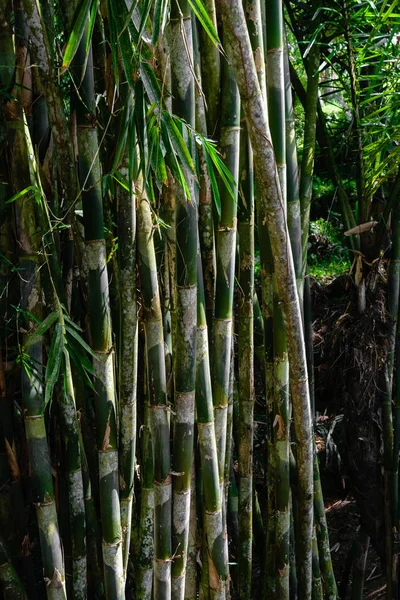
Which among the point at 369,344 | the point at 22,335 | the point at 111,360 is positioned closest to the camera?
the point at 111,360

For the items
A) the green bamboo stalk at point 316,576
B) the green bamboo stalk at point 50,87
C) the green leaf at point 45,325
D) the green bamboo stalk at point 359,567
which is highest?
the green bamboo stalk at point 50,87

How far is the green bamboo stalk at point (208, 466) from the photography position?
1.61 m

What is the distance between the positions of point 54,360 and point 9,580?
0.63m

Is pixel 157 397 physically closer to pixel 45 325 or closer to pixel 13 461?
pixel 45 325

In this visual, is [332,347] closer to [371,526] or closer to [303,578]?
[371,526]

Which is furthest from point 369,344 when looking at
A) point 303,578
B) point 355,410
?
point 303,578

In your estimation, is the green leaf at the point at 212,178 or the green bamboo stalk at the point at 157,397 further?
the green bamboo stalk at the point at 157,397

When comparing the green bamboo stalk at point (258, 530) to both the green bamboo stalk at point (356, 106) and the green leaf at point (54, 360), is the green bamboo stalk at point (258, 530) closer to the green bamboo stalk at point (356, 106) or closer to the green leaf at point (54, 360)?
the green bamboo stalk at point (356, 106)

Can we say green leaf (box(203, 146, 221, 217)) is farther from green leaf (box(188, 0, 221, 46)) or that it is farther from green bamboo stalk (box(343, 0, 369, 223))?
green bamboo stalk (box(343, 0, 369, 223))

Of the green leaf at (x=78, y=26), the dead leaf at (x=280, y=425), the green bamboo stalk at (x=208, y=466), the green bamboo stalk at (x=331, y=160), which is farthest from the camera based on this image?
the green bamboo stalk at (x=331, y=160)

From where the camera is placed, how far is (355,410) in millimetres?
2736

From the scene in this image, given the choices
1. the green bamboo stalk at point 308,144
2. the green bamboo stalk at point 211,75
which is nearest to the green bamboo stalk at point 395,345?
the green bamboo stalk at point 308,144

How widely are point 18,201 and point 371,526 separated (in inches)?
75.6

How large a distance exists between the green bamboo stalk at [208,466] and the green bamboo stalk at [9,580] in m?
0.45
